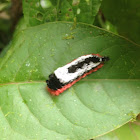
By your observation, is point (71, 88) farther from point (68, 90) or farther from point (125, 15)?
point (125, 15)

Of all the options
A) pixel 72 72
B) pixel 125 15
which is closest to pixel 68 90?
pixel 72 72

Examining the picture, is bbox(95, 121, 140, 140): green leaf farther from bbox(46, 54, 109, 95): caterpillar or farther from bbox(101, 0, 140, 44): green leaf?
bbox(101, 0, 140, 44): green leaf

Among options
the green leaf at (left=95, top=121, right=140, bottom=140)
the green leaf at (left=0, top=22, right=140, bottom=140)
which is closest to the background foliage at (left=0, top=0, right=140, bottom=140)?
the green leaf at (left=0, top=22, right=140, bottom=140)

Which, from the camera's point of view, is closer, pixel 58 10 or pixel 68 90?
pixel 68 90

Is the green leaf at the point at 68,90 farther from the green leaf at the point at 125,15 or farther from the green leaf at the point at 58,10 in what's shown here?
the green leaf at the point at 125,15

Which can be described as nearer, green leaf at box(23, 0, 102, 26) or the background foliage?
the background foliage

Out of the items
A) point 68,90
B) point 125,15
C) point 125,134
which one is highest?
point 125,15

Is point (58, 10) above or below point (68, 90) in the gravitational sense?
above

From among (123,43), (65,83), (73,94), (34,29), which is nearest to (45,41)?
(34,29)

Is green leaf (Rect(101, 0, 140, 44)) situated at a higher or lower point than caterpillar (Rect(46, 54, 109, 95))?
higher
